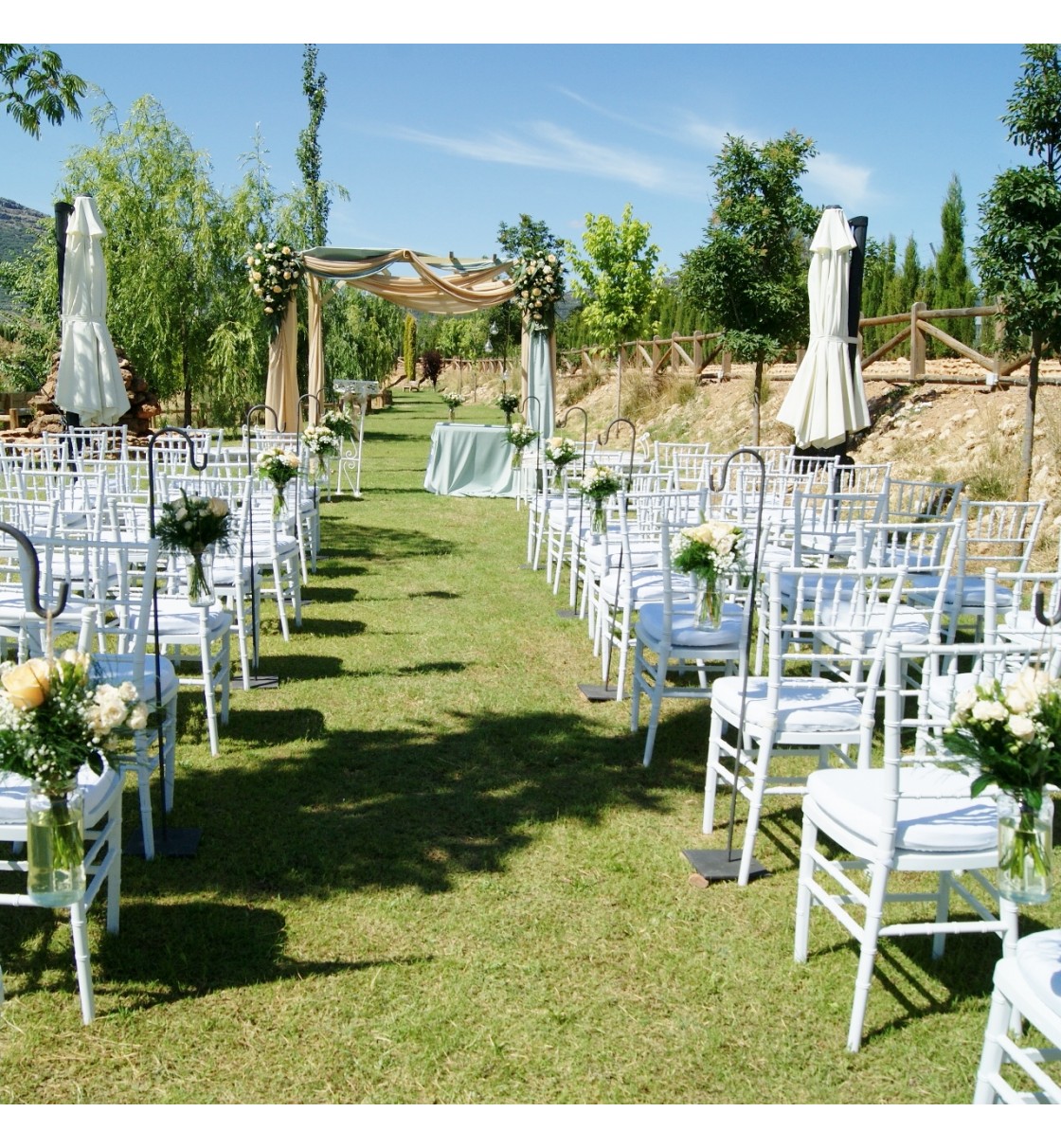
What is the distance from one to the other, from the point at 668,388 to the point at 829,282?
14002 mm

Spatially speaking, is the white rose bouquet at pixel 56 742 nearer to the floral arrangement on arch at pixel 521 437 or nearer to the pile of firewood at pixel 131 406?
the floral arrangement on arch at pixel 521 437

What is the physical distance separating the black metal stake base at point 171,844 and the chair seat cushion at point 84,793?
0.79 m

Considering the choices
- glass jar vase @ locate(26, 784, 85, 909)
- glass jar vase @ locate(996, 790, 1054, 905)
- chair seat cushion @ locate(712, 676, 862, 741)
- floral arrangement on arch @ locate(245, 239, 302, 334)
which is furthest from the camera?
floral arrangement on arch @ locate(245, 239, 302, 334)

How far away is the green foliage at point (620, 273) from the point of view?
71.8ft

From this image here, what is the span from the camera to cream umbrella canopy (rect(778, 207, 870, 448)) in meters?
8.55

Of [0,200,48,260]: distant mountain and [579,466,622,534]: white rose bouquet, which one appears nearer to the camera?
[579,466,622,534]: white rose bouquet

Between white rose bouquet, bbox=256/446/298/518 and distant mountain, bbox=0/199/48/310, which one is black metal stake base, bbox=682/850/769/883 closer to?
white rose bouquet, bbox=256/446/298/518

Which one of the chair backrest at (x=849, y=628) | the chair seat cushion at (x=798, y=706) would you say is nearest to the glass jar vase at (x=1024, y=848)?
the chair backrest at (x=849, y=628)

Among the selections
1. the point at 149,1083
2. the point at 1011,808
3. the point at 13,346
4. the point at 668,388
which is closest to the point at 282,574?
the point at 149,1083

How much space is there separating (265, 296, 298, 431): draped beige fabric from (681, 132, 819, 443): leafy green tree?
5.82 metres

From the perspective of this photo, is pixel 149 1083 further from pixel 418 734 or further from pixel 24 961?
pixel 418 734

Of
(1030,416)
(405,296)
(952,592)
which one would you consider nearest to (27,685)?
(952,592)

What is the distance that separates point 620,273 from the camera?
72.6ft

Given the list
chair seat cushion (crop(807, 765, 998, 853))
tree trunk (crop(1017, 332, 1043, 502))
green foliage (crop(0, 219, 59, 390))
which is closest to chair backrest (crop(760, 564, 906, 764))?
chair seat cushion (crop(807, 765, 998, 853))
